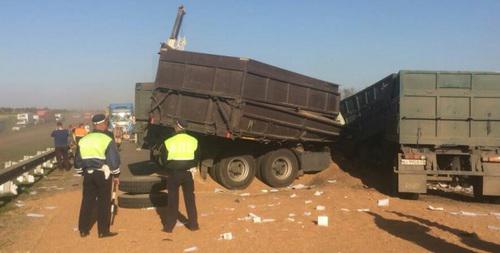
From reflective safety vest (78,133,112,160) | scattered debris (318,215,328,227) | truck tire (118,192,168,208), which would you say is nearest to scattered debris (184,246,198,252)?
reflective safety vest (78,133,112,160)

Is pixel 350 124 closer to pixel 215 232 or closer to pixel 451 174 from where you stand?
pixel 451 174

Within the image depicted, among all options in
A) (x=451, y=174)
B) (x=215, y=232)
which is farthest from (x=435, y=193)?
(x=215, y=232)

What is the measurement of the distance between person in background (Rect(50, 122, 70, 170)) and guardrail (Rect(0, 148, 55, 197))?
33cm

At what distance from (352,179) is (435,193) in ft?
7.03

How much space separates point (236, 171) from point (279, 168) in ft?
4.06

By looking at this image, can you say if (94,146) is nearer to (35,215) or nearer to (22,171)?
(35,215)

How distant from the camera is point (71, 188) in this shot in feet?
46.2

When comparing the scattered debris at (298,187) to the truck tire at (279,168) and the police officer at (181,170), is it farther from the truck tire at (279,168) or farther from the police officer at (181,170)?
the police officer at (181,170)

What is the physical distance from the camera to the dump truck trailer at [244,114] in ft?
42.5

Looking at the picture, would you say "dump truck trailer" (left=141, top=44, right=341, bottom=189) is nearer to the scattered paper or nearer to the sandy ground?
the scattered paper

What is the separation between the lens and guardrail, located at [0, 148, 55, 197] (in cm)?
1190

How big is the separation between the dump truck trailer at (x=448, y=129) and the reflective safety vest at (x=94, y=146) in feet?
21.2

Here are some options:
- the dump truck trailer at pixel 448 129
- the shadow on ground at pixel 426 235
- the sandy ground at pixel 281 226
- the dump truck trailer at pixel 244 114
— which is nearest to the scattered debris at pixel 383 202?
the sandy ground at pixel 281 226

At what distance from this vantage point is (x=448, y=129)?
12.0m
